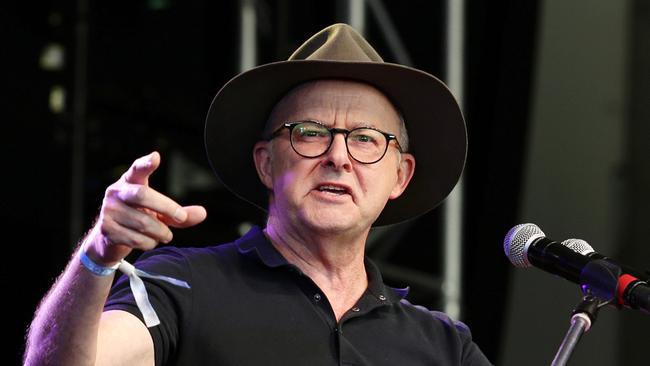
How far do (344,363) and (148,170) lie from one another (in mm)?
940

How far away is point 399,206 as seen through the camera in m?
3.25

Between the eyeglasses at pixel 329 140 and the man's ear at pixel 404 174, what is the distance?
264mm

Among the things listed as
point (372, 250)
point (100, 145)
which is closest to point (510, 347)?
point (372, 250)

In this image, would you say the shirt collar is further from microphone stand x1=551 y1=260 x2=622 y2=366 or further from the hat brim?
microphone stand x1=551 y1=260 x2=622 y2=366

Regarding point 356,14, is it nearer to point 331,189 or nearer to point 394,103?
point 394,103

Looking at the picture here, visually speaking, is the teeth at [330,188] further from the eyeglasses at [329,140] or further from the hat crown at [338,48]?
the hat crown at [338,48]

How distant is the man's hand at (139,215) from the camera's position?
1837 millimetres

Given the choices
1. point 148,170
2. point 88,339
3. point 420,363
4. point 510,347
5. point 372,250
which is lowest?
point 510,347

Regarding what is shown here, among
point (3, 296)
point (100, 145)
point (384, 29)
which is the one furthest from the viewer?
point (384, 29)

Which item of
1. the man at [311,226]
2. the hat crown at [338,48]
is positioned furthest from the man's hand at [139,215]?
the hat crown at [338,48]

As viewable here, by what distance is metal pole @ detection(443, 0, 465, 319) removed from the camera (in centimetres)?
498

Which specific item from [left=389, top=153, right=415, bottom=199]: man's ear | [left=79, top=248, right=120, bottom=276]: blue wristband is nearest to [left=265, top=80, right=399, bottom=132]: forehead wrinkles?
[left=389, top=153, right=415, bottom=199]: man's ear

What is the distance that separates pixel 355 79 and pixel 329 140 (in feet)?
0.75

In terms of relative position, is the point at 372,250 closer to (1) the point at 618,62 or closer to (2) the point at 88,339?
(1) the point at 618,62
